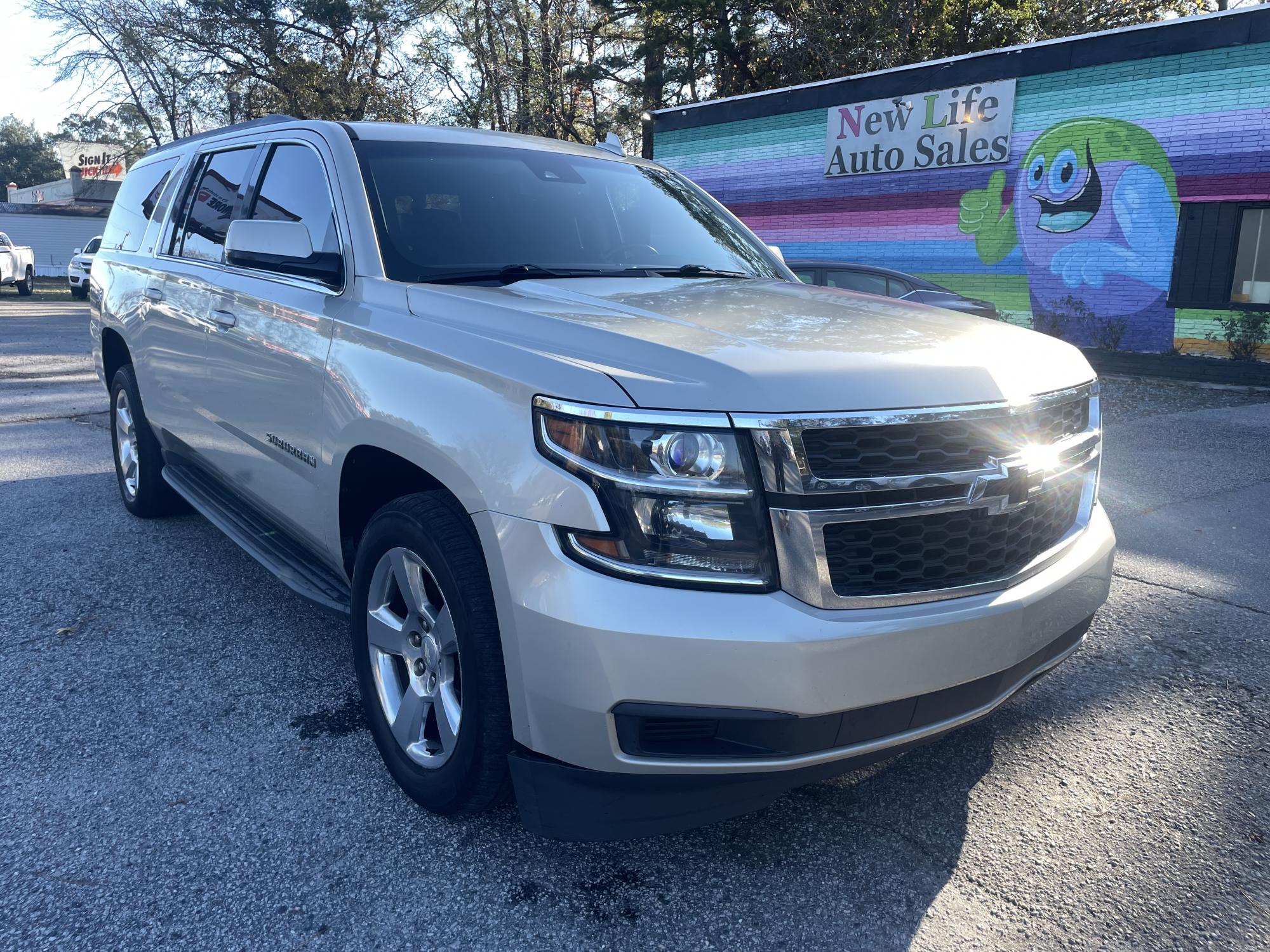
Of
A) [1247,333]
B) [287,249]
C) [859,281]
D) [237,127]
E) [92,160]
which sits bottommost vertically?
[1247,333]

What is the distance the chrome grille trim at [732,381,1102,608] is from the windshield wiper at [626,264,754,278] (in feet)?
5.10

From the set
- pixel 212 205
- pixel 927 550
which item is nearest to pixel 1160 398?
pixel 212 205

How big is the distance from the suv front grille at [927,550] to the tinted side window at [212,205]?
2.99 m

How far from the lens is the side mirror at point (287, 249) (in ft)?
9.89

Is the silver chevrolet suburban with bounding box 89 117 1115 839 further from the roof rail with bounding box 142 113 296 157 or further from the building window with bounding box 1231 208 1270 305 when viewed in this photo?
the building window with bounding box 1231 208 1270 305

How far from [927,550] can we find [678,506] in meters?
0.58

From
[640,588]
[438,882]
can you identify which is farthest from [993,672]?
[438,882]

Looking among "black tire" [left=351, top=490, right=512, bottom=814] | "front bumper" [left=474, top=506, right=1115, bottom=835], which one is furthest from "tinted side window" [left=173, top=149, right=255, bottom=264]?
"front bumper" [left=474, top=506, right=1115, bottom=835]

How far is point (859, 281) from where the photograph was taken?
10.7 metres

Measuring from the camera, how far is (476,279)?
3066 mm

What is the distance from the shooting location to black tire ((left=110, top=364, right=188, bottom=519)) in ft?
16.7

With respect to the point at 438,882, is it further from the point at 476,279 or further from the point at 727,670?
the point at 476,279

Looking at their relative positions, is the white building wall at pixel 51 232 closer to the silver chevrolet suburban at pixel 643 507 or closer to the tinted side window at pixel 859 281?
the tinted side window at pixel 859 281

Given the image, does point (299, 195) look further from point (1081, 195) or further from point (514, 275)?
point (1081, 195)
